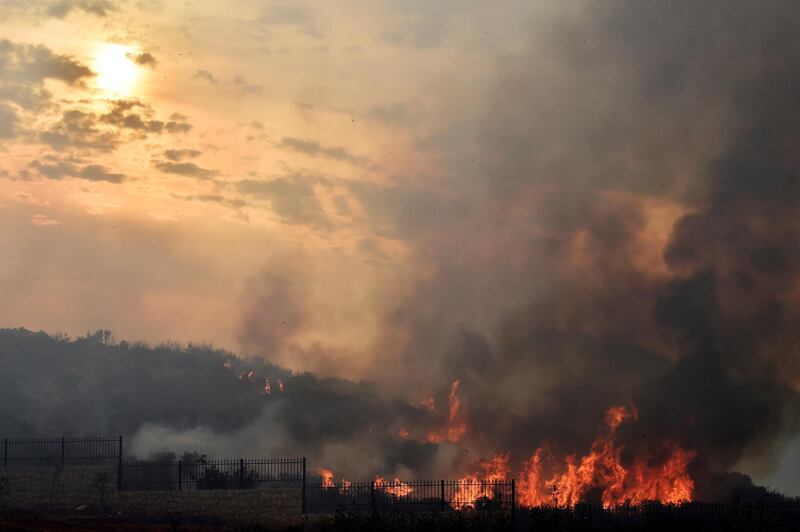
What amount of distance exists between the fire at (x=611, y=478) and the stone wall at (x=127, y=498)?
978 inches

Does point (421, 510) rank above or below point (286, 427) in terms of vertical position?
below

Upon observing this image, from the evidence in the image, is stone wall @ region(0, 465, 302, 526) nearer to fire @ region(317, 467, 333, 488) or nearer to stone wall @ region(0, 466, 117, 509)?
stone wall @ region(0, 466, 117, 509)

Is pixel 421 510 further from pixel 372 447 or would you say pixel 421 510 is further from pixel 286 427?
pixel 286 427

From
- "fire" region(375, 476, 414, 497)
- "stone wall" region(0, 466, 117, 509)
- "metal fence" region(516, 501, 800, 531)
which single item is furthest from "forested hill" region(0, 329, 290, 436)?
"metal fence" region(516, 501, 800, 531)

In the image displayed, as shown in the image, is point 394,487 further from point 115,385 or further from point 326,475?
point 115,385

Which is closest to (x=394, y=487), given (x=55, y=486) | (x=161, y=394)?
(x=55, y=486)

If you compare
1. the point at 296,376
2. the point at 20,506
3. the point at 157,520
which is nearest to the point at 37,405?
the point at 296,376

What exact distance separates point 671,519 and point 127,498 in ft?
91.9

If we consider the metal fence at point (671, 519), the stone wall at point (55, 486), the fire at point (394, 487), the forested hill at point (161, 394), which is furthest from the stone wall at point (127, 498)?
the forested hill at point (161, 394)

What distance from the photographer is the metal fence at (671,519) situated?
46.7 m

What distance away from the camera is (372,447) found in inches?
3462

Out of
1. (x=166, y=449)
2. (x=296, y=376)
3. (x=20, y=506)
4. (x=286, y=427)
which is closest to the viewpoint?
(x=20, y=506)

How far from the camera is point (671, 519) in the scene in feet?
162

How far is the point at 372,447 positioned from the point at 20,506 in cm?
3866
